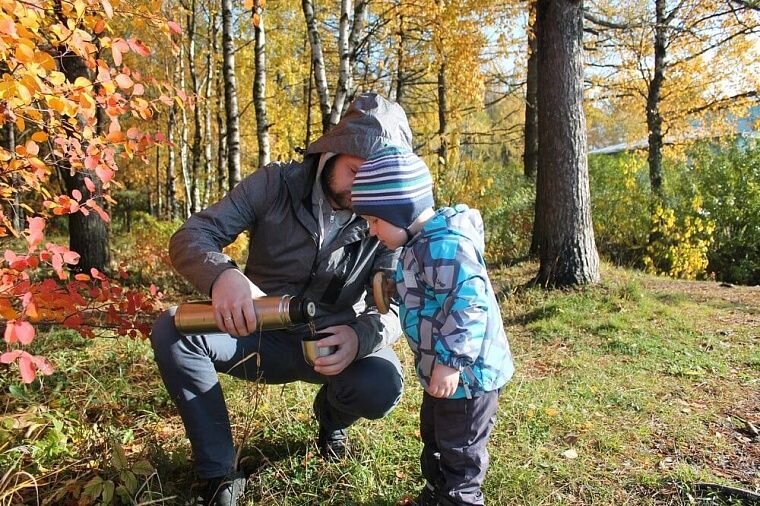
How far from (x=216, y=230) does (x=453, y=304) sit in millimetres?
894

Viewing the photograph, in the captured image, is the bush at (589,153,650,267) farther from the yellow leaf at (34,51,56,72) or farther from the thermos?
the yellow leaf at (34,51,56,72)

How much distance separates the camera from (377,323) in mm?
2037

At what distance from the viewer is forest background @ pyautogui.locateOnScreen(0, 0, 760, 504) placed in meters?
2.19

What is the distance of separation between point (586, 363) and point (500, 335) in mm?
2079

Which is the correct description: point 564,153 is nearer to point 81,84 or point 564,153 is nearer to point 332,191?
point 332,191

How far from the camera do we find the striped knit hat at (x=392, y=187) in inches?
68.7

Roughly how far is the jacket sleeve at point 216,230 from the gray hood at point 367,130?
0.23 metres

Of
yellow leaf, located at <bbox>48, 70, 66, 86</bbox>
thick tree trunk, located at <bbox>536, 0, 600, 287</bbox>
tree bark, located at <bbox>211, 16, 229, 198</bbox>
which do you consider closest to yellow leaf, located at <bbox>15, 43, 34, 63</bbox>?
yellow leaf, located at <bbox>48, 70, 66, 86</bbox>

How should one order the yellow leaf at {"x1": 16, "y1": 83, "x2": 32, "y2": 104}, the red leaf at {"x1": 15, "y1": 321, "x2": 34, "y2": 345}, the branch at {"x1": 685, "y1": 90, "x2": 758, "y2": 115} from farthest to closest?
the branch at {"x1": 685, "y1": 90, "x2": 758, "y2": 115} < the yellow leaf at {"x1": 16, "y1": 83, "x2": 32, "y2": 104} < the red leaf at {"x1": 15, "y1": 321, "x2": 34, "y2": 345}

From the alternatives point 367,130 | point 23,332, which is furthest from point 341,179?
point 23,332

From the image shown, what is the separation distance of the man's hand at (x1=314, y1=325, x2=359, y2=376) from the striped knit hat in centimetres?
41

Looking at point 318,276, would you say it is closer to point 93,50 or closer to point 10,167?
point 93,50

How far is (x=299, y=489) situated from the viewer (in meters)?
2.03

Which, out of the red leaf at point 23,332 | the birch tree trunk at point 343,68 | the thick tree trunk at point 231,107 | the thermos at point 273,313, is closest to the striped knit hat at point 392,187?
the thermos at point 273,313
